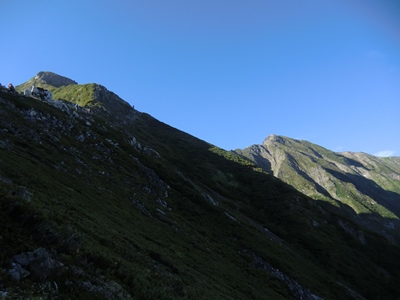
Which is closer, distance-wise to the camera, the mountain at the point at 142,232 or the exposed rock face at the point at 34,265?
the exposed rock face at the point at 34,265

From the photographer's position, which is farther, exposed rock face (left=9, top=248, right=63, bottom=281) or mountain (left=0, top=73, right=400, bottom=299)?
mountain (left=0, top=73, right=400, bottom=299)

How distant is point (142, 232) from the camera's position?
32.2m

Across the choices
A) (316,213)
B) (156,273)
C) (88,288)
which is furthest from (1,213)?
(316,213)

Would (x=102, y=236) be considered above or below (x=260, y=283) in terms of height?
above

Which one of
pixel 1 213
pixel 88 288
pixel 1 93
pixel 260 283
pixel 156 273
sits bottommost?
pixel 260 283

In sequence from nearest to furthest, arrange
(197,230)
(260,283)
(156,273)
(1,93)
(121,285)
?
(121,285) < (156,273) < (260,283) < (197,230) < (1,93)

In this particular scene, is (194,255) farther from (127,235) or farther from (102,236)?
(102,236)

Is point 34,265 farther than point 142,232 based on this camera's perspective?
No

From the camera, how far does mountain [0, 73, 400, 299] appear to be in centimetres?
1414

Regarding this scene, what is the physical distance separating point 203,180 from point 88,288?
283 ft

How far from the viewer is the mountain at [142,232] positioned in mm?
14141

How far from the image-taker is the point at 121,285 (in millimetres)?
15539

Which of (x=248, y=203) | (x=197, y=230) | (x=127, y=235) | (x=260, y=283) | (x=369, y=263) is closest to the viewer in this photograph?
(x=127, y=235)

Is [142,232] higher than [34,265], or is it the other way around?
[34,265]
